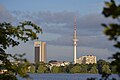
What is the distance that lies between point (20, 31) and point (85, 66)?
573 ft

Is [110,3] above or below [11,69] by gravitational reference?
above

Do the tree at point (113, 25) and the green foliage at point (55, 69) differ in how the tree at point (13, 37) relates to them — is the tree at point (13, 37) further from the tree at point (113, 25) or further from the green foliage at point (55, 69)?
the green foliage at point (55, 69)

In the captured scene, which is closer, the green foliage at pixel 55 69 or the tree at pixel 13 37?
the tree at pixel 13 37

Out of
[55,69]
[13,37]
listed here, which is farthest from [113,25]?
[55,69]

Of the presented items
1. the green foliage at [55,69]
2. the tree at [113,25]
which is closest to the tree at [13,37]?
the tree at [113,25]

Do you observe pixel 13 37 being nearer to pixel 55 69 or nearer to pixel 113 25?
pixel 113 25

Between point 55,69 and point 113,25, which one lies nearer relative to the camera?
point 113,25

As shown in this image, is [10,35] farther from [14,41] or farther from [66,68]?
[66,68]

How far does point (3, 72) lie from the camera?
43.4 ft

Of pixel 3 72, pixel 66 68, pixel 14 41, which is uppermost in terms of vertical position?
pixel 14 41

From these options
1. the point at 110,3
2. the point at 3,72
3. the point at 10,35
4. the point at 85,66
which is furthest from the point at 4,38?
the point at 85,66

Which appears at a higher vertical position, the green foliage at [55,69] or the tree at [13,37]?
the tree at [13,37]

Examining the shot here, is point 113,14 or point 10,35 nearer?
point 113,14

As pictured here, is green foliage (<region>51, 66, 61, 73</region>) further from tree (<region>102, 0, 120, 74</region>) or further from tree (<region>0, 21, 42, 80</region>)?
tree (<region>102, 0, 120, 74</region>)
